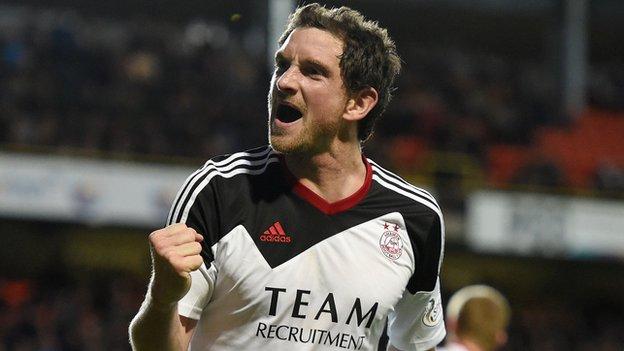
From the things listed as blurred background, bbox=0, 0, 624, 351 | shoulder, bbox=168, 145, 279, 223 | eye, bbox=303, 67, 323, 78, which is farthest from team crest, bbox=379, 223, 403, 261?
blurred background, bbox=0, 0, 624, 351

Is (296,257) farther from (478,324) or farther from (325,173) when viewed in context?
(478,324)

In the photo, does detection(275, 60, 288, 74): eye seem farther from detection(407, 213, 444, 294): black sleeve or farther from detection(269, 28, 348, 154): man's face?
detection(407, 213, 444, 294): black sleeve

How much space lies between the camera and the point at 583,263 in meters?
20.1

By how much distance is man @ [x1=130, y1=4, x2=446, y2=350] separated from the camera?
11.7 feet

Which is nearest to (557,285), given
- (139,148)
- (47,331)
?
(139,148)

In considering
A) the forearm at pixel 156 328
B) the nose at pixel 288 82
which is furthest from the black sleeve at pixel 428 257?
the forearm at pixel 156 328

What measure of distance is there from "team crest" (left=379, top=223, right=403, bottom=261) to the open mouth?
0.46m

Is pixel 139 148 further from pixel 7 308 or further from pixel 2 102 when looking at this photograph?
pixel 7 308

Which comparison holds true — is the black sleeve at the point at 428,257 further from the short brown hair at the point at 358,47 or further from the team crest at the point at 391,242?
the short brown hair at the point at 358,47

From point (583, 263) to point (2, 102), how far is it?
10.3 meters

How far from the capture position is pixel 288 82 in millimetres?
3686

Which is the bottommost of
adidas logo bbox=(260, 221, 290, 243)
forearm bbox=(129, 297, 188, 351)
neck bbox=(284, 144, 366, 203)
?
forearm bbox=(129, 297, 188, 351)

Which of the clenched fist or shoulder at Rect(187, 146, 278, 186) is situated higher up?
shoulder at Rect(187, 146, 278, 186)

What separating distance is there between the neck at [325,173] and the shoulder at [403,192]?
132 mm
